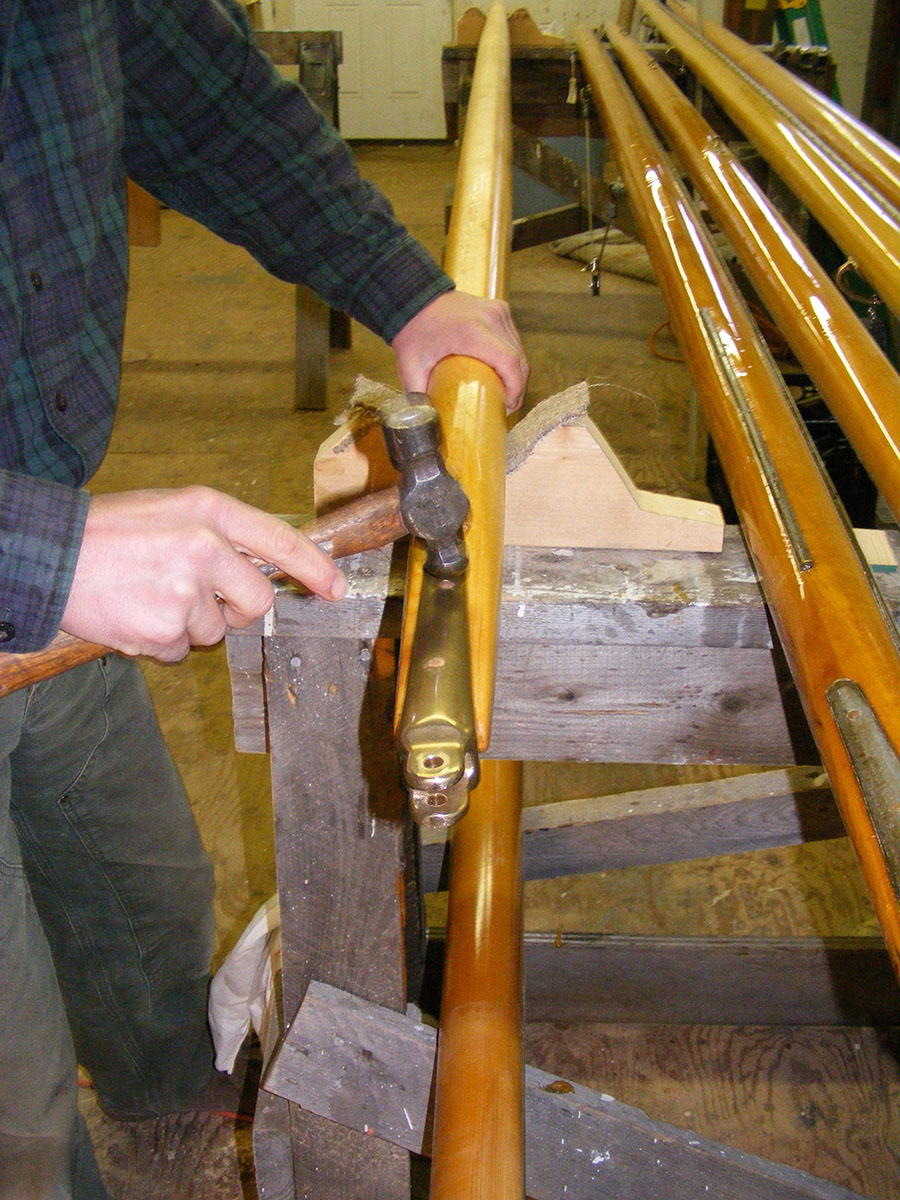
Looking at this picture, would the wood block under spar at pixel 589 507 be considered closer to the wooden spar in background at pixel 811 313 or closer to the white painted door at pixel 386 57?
the wooden spar in background at pixel 811 313

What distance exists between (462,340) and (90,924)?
1.14m

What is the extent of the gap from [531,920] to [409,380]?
59.3 inches

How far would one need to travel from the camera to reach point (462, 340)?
1.17 meters

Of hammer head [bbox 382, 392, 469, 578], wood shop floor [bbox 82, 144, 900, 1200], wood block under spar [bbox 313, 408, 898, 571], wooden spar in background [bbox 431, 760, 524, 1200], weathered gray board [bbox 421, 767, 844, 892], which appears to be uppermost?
hammer head [bbox 382, 392, 469, 578]

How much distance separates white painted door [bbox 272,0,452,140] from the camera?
8031mm

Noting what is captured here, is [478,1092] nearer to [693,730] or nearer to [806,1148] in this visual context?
[693,730]

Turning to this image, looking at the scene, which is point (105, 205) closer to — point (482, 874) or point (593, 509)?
point (593, 509)

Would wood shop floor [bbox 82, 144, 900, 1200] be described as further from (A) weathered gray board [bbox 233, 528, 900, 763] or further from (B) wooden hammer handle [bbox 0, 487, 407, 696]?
(B) wooden hammer handle [bbox 0, 487, 407, 696]

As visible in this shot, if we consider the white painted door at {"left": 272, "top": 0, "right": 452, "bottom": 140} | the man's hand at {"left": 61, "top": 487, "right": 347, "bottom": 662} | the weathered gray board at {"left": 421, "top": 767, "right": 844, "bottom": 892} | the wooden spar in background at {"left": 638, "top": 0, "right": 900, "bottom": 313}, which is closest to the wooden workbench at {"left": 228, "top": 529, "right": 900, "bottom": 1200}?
the man's hand at {"left": 61, "top": 487, "right": 347, "bottom": 662}

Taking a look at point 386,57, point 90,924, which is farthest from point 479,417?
point 386,57

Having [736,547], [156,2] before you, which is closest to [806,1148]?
[736,547]

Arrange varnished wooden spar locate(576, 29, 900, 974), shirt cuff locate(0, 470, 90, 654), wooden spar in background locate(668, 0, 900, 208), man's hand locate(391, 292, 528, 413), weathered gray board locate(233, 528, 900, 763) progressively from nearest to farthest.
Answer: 1. varnished wooden spar locate(576, 29, 900, 974)
2. shirt cuff locate(0, 470, 90, 654)
3. weathered gray board locate(233, 528, 900, 763)
4. man's hand locate(391, 292, 528, 413)
5. wooden spar in background locate(668, 0, 900, 208)

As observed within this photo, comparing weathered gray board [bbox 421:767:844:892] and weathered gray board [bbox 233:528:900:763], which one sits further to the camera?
weathered gray board [bbox 421:767:844:892]

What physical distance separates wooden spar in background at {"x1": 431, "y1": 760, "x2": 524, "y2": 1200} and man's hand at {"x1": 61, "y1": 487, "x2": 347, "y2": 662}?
1.96 feet
